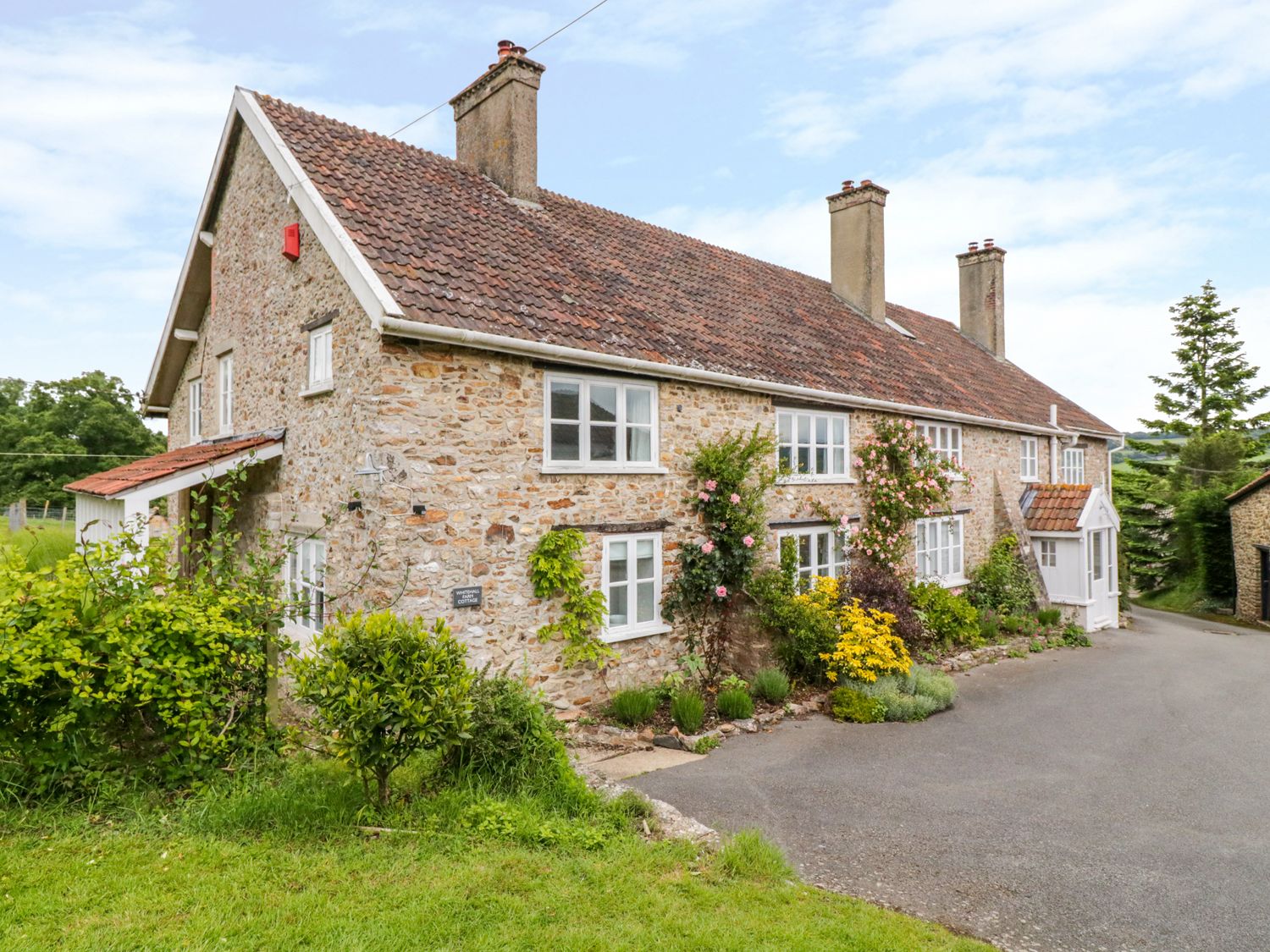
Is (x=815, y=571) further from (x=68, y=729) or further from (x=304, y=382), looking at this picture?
(x=68, y=729)

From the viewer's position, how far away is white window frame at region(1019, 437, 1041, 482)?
20.5 m

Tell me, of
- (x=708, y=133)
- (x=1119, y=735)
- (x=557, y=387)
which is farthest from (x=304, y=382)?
(x=1119, y=735)

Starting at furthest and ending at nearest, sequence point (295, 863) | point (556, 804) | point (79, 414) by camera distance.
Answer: point (79, 414)
point (556, 804)
point (295, 863)

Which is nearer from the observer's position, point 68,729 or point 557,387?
point 68,729

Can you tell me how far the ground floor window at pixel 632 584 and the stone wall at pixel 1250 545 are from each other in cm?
2329

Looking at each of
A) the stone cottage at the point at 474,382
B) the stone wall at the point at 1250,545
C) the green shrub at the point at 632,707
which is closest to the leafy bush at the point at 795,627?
the stone cottage at the point at 474,382

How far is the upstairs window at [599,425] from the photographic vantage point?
379 inches

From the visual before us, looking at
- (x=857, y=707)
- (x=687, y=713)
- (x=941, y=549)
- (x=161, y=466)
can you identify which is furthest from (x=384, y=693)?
(x=941, y=549)

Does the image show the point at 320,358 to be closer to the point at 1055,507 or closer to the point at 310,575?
the point at 310,575

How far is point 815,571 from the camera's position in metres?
13.3

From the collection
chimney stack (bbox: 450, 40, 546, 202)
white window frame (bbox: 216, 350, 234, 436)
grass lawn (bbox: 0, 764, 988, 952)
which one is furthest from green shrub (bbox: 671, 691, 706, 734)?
chimney stack (bbox: 450, 40, 546, 202)

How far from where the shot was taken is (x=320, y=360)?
9.65 metres

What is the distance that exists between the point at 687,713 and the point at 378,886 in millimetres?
5233

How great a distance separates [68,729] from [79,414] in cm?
5321
